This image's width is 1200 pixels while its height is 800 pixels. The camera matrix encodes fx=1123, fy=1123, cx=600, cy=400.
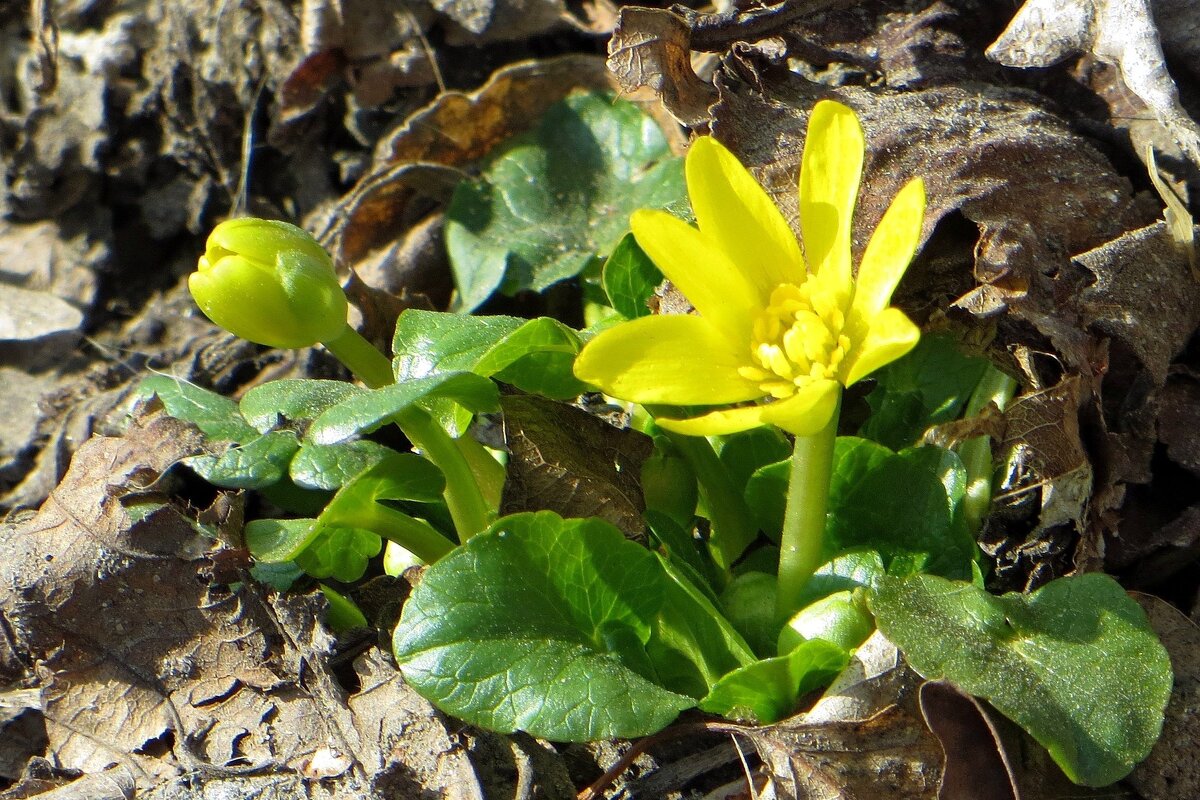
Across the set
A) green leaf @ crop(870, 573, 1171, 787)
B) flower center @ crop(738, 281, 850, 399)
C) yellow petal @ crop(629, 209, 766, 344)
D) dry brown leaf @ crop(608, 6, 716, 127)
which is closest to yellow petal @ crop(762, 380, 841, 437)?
flower center @ crop(738, 281, 850, 399)

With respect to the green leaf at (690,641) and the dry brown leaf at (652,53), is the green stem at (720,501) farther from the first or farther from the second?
the dry brown leaf at (652,53)

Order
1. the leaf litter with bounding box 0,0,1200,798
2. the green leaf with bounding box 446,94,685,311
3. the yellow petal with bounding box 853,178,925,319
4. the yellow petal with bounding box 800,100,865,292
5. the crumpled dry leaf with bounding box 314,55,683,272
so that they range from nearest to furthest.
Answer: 1. the yellow petal with bounding box 853,178,925,319
2. the yellow petal with bounding box 800,100,865,292
3. the leaf litter with bounding box 0,0,1200,798
4. the green leaf with bounding box 446,94,685,311
5. the crumpled dry leaf with bounding box 314,55,683,272

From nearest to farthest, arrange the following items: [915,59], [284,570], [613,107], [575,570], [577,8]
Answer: [575,570] → [284,570] → [915,59] → [613,107] → [577,8]

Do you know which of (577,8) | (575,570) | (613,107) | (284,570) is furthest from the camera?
(577,8)

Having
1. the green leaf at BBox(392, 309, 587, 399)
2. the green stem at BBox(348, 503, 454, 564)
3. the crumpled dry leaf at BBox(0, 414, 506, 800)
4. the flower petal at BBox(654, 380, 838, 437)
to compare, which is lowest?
the crumpled dry leaf at BBox(0, 414, 506, 800)

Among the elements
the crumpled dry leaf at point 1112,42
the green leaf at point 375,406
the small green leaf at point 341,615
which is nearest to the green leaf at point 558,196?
the crumpled dry leaf at point 1112,42

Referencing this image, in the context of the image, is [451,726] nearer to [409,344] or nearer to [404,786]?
[404,786]

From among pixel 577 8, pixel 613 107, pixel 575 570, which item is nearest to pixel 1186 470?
pixel 575 570

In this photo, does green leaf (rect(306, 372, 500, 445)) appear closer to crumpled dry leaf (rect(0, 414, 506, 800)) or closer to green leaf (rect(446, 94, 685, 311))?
crumpled dry leaf (rect(0, 414, 506, 800))
